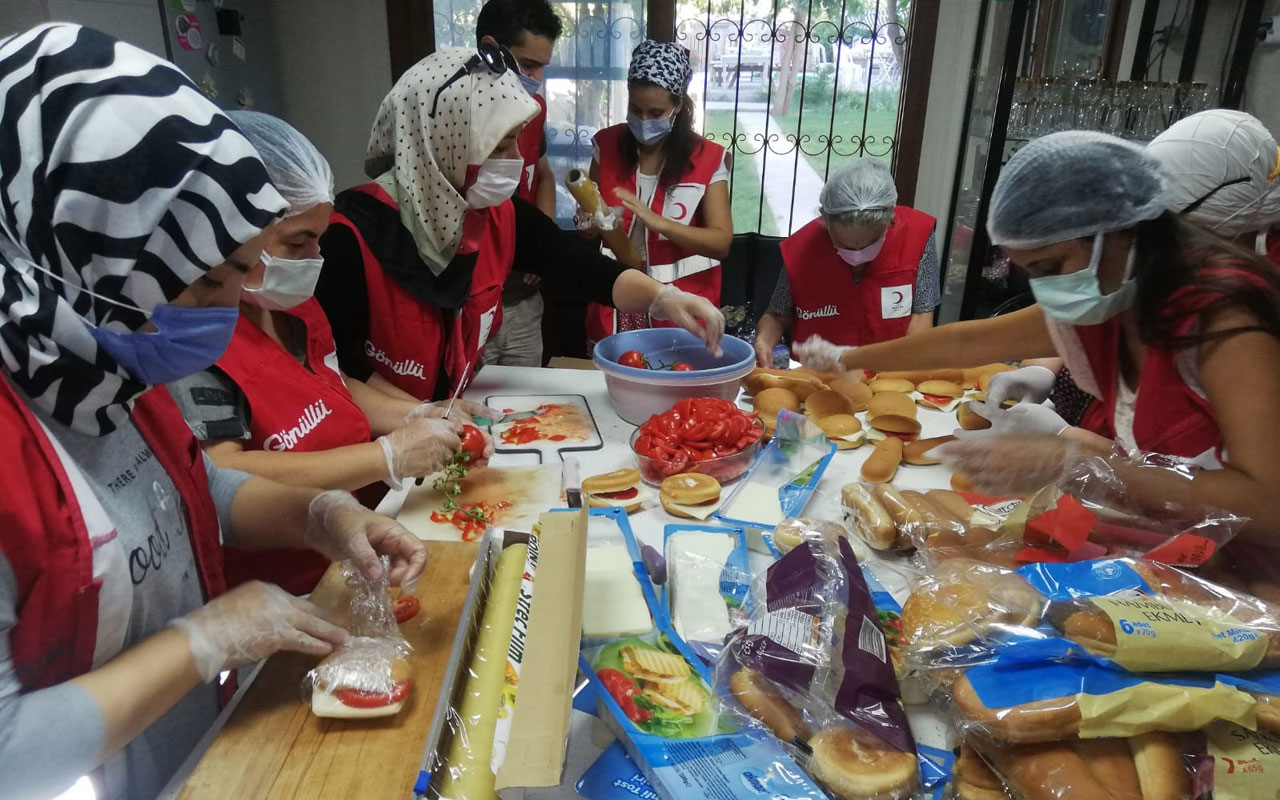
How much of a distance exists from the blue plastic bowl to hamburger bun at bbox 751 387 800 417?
0.08m

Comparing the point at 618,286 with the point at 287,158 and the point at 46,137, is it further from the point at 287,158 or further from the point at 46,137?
the point at 46,137

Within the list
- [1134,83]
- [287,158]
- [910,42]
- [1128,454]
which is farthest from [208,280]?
[910,42]

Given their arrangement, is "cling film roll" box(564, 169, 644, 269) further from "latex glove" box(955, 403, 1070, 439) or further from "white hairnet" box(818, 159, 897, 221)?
"latex glove" box(955, 403, 1070, 439)

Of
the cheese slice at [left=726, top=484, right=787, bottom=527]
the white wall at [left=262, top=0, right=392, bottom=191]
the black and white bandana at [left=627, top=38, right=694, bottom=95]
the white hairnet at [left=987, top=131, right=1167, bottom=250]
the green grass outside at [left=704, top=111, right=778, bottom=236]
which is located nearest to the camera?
the white hairnet at [left=987, top=131, right=1167, bottom=250]

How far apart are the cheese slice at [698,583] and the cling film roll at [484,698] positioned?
0.87 feet

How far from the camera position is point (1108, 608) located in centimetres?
89

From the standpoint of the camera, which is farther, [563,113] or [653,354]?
[563,113]

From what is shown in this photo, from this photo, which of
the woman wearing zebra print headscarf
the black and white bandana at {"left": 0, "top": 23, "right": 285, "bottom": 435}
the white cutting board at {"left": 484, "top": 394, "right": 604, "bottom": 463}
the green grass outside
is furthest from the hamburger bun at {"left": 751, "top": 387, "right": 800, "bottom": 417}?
the green grass outside

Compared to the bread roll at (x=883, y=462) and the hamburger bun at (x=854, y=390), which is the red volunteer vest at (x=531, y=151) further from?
the bread roll at (x=883, y=462)

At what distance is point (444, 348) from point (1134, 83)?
10.8 feet

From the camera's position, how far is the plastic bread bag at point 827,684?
873 millimetres

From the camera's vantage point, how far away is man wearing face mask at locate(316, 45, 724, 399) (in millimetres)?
1958

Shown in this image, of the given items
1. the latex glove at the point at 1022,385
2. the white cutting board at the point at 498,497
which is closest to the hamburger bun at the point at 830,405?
the latex glove at the point at 1022,385

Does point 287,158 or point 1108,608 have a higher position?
point 287,158
